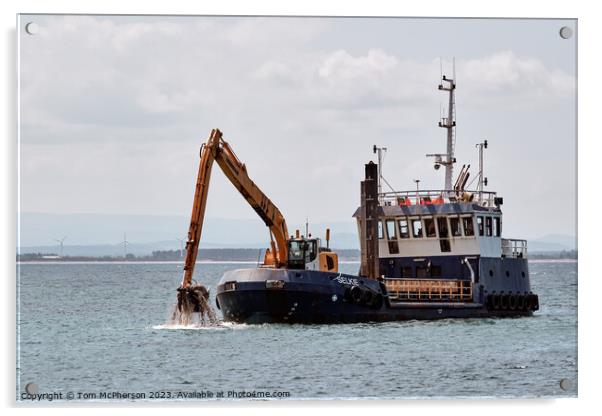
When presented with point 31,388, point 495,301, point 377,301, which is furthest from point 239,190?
point 31,388

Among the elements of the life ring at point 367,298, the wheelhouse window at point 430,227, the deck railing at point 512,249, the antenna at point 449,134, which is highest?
the antenna at point 449,134

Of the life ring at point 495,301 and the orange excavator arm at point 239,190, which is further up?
the orange excavator arm at point 239,190

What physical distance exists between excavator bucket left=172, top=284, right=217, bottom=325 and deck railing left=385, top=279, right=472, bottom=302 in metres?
5.53

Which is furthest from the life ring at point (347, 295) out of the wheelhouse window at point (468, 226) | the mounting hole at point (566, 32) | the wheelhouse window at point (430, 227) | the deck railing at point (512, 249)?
the mounting hole at point (566, 32)

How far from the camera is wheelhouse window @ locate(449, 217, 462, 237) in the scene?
37.3 meters

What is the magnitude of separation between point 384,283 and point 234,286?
3759 mm

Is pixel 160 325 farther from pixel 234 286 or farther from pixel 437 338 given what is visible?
pixel 437 338

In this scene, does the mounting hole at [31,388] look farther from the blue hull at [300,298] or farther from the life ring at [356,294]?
the life ring at [356,294]

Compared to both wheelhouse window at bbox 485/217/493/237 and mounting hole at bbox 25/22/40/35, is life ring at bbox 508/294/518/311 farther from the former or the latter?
mounting hole at bbox 25/22/40/35

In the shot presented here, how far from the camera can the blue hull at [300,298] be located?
1332 inches

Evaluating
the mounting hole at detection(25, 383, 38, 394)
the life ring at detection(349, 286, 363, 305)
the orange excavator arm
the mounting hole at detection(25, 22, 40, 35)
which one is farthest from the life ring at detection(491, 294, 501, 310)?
the mounting hole at detection(25, 22, 40, 35)

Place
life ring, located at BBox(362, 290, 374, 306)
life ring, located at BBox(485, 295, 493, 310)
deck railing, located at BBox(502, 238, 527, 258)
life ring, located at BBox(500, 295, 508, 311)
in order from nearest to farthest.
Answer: life ring, located at BBox(362, 290, 374, 306) < life ring, located at BBox(485, 295, 493, 310) < life ring, located at BBox(500, 295, 508, 311) < deck railing, located at BBox(502, 238, 527, 258)

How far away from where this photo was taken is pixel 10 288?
23.1 meters

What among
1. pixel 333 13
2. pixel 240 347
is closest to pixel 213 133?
pixel 240 347
